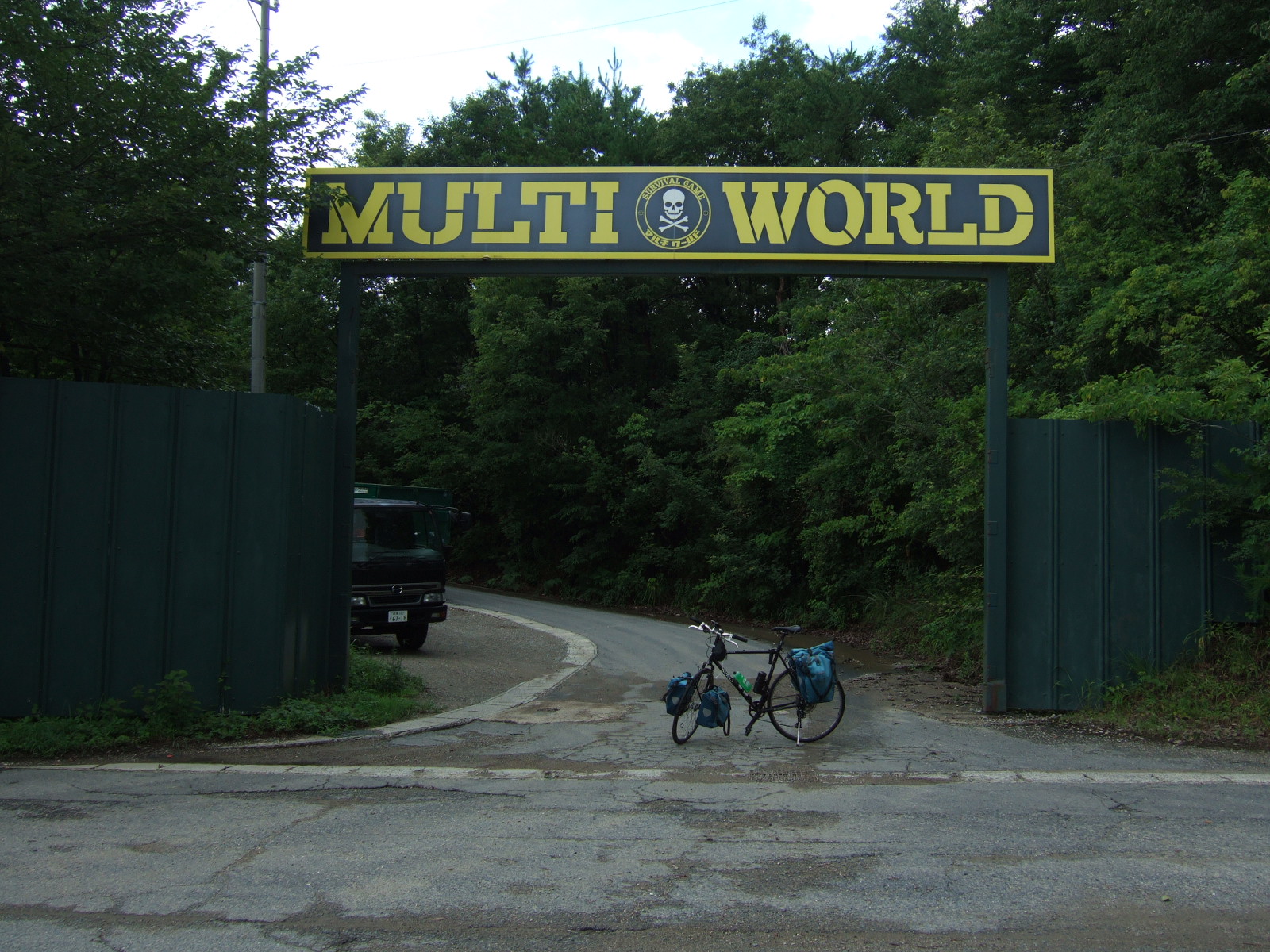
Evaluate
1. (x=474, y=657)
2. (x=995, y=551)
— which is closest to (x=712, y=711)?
(x=995, y=551)

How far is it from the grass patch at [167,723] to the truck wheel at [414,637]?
5.64 metres

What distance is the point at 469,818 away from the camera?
615cm

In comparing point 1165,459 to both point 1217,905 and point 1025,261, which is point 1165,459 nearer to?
point 1025,261

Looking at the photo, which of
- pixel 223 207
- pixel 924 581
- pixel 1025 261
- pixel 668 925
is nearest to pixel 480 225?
pixel 223 207

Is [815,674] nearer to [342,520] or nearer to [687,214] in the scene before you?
[687,214]

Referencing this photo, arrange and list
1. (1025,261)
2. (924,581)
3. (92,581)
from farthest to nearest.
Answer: (924,581), (1025,261), (92,581)

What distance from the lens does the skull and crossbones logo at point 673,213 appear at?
392 inches

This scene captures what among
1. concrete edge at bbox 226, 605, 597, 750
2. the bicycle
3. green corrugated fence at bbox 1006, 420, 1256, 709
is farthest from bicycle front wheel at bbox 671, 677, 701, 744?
green corrugated fence at bbox 1006, 420, 1256, 709

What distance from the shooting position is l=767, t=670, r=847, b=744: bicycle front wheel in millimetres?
8500

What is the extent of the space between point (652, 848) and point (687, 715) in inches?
120

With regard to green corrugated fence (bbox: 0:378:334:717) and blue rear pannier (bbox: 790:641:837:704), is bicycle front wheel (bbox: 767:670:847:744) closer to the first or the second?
blue rear pannier (bbox: 790:641:837:704)

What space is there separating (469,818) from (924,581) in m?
13.4

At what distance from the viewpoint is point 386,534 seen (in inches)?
594

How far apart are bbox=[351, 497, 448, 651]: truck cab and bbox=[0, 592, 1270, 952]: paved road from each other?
615 cm
